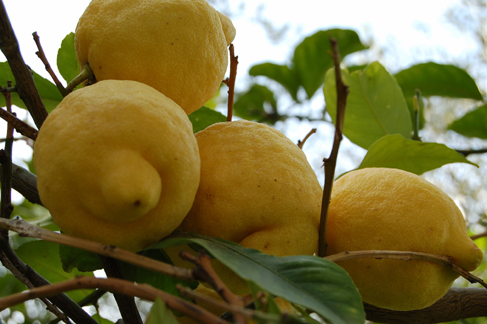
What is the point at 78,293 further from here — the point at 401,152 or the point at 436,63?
the point at 436,63

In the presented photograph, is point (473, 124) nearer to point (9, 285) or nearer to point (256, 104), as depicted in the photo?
point (256, 104)

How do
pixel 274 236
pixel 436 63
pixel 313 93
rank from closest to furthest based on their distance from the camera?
pixel 274 236 → pixel 436 63 → pixel 313 93

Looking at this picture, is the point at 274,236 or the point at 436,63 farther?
the point at 436,63

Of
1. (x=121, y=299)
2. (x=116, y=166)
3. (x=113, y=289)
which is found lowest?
(x=121, y=299)

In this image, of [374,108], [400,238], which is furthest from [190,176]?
[374,108]

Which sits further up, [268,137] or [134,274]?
[268,137]

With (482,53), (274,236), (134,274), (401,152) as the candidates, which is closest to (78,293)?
(134,274)
